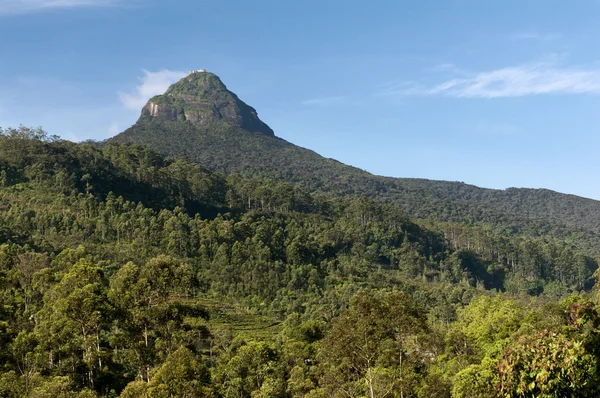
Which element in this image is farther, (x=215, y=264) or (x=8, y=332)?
(x=215, y=264)

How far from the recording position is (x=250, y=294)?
61.3 m

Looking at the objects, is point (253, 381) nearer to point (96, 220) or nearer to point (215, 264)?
point (215, 264)

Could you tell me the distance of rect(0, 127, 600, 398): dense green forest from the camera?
18.8 metres

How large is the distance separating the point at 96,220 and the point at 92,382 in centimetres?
4941

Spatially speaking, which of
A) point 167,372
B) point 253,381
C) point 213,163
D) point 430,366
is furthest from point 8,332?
point 213,163

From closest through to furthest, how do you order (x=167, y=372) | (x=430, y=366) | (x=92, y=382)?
(x=167, y=372), (x=92, y=382), (x=430, y=366)

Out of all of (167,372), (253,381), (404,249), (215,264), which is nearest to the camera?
(167,372)

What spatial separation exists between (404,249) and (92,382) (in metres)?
85.8

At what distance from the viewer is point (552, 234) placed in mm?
163000

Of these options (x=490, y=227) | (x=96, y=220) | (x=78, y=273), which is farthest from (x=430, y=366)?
(x=490, y=227)

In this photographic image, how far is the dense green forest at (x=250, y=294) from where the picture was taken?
18.8 meters

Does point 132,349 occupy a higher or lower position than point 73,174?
lower

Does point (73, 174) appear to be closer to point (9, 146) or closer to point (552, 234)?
point (9, 146)

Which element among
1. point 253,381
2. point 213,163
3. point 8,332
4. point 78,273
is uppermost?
point 213,163
